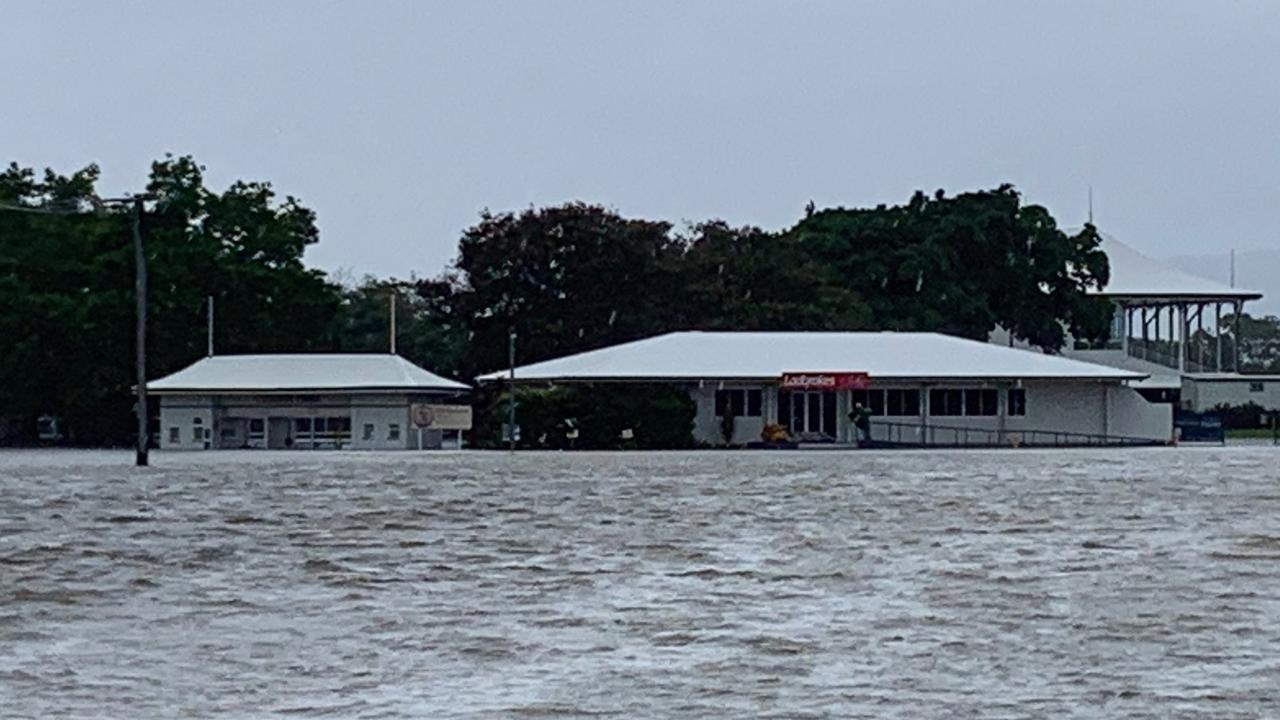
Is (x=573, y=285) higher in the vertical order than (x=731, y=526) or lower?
higher

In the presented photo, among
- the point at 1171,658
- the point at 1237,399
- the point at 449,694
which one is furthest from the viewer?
the point at 1237,399

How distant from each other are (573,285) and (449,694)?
7190 cm

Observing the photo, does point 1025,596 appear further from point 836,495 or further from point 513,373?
point 513,373

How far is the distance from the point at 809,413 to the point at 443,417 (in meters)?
11.3

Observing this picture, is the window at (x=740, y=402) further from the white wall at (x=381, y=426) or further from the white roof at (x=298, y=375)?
the white wall at (x=381, y=426)

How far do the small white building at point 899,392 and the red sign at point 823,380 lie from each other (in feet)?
0.10

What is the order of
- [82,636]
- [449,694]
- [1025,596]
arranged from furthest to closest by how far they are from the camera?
[1025,596]
[82,636]
[449,694]

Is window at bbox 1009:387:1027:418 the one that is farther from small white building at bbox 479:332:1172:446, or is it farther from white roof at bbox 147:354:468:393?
white roof at bbox 147:354:468:393

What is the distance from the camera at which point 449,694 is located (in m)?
16.1

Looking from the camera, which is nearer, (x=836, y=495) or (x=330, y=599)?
(x=330, y=599)

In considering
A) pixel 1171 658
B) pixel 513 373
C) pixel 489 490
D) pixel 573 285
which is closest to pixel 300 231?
pixel 573 285

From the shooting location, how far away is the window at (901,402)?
77188mm

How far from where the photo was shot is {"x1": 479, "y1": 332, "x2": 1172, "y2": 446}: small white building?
75.4m

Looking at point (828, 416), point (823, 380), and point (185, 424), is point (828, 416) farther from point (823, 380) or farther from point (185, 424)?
point (185, 424)
